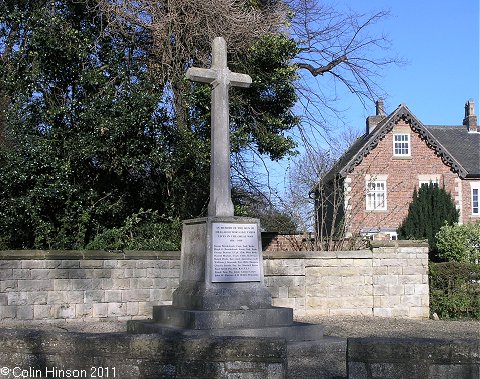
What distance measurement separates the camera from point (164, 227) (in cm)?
1590

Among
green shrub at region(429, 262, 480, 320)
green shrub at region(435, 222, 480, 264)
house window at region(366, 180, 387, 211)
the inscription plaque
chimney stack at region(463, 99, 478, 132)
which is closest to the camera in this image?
the inscription plaque

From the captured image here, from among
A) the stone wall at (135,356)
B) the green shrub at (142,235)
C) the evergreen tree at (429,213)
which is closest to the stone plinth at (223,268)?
the stone wall at (135,356)

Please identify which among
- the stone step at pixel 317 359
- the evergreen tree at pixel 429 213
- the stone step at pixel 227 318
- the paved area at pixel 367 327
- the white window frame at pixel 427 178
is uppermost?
the white window frame at pixel 427 178

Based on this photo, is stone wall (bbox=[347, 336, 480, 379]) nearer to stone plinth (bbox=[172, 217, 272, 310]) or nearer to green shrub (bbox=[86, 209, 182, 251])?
stone plinth (bbox=[172, 217, 272, 310])

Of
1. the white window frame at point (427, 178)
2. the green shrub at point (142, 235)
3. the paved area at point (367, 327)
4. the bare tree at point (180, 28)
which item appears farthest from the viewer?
the white window frame at point (427, 178)

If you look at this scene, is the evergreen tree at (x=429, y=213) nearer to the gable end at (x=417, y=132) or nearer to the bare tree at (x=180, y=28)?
A: the gable end at (x=417, y=132)

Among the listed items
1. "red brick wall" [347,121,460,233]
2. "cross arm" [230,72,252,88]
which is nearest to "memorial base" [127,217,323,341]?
"cross arm" [230,72,252,88]

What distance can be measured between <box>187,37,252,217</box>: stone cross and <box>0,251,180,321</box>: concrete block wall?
417cm

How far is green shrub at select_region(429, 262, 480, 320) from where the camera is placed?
50.5 ft

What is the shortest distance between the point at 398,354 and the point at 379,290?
31.7ft

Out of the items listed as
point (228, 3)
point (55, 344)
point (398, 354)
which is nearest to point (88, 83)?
point (228, 3)

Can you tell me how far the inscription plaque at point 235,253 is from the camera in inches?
363

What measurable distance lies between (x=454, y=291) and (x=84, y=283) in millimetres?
8574

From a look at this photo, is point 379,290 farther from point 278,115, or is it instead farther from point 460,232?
point 460,232
